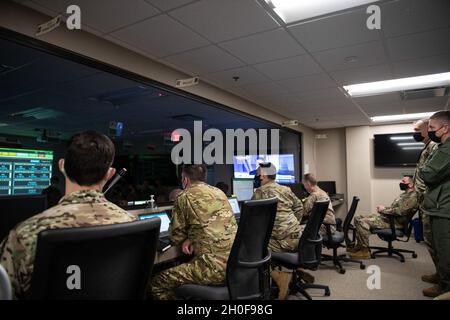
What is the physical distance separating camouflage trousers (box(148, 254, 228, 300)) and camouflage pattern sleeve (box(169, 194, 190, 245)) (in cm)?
18

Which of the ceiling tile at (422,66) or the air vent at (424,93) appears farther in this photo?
the air vent at (424,93)

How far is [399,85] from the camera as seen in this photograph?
4102mm

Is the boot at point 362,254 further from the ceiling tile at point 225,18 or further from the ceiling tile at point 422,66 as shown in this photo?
the ceiling tile at point 225,18

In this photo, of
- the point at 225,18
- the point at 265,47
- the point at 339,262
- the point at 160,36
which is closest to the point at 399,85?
the point at 265,47

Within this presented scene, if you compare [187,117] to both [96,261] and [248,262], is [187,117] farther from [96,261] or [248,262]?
[96,261]

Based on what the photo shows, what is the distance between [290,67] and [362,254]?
3.09 m

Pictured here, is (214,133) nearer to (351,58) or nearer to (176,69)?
(176,69)

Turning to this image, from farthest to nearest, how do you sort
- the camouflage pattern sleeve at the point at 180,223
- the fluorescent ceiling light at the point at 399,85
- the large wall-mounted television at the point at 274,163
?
the large wall-mounted television at the point at 274,163
the fluorescent ceiling light at the point at 399,85
the camouflage pattern sleeve at the point at 180,223

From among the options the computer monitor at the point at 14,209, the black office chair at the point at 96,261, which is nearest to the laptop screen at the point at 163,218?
the computer monitor at the point at 14,209

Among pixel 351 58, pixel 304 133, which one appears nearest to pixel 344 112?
pixel 304 133

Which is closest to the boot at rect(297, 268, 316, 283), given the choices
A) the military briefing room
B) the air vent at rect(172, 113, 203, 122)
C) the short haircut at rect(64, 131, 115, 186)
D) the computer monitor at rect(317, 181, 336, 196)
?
the military briefing room

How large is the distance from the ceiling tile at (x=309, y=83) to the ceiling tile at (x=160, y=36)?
1.54 metres

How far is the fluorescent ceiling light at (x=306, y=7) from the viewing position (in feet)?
6.85

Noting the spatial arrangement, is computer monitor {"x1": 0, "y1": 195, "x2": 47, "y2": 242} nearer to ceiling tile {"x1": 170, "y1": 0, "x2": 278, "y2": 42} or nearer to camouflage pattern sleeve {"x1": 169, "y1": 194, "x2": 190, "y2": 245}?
camouflage pattern sleeve {"x1": 169, "y1": 194, "x2": 190, "y2": 245}
